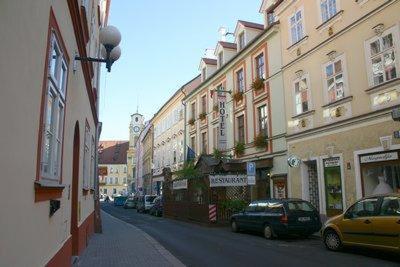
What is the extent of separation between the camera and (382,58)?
632 inches

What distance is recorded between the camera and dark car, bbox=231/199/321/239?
16.5 metres

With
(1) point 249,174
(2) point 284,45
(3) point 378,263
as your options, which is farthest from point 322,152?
(3) point 378,263

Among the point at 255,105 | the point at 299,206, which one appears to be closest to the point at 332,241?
the point at 299,206

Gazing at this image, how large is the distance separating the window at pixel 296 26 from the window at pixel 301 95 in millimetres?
2231

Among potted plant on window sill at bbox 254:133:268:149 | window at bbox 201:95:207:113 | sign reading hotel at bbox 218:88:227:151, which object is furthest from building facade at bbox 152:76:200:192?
potted plant on window sill at bbox 254:133:268:149

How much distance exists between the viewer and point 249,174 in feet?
66.5

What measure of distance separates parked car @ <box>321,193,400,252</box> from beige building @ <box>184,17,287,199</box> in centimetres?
1005

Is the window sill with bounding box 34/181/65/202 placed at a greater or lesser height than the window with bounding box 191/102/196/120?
lesser

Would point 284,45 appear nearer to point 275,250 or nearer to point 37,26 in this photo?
point 275,250

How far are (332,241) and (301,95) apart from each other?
9.87 meters

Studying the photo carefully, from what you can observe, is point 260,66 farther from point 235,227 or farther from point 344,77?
point 235,227

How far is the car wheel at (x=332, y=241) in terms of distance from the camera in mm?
12867

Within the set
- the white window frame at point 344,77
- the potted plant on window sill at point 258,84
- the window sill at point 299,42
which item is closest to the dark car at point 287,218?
the white window frame at point 344,77

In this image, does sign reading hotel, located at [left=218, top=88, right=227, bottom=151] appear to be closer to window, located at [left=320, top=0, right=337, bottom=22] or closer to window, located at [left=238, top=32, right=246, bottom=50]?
window, located at [left=238, top=32, right=246, bottom=50]
